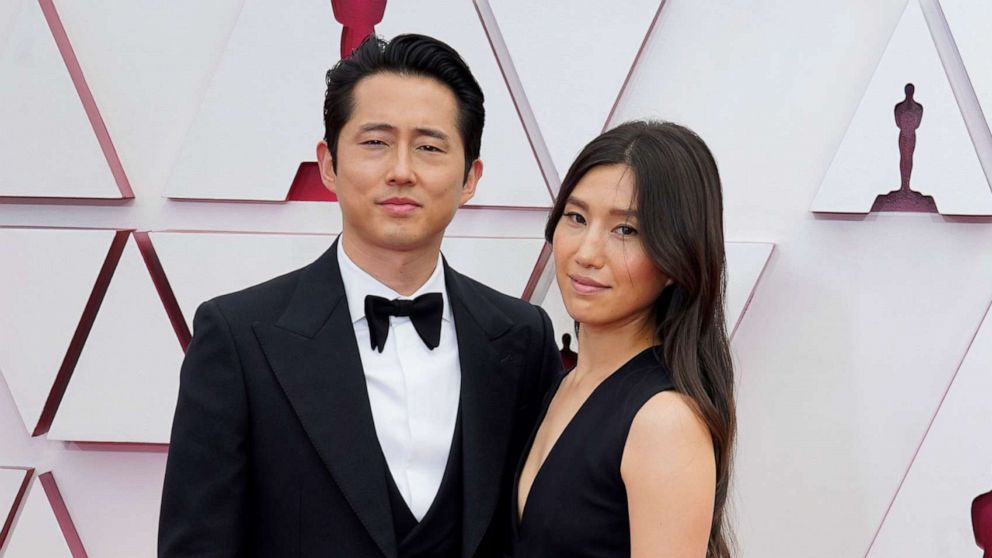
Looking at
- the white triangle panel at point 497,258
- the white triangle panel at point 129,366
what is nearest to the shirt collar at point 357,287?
the white triangle panel at point 497,258

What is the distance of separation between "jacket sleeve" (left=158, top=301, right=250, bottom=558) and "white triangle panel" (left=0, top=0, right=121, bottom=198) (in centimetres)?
91

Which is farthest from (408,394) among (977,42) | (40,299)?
(977,42)

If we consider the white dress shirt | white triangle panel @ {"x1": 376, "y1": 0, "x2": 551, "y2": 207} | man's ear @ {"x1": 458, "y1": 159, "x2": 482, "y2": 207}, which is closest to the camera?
the white dress shirt

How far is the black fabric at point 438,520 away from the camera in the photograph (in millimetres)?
1346

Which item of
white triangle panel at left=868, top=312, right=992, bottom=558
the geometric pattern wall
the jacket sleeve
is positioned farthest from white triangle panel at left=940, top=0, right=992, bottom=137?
the jacket sleeve

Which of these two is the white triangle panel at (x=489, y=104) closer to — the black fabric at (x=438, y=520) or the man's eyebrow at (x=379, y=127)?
the man's eyebrow at (x=379, y=127)

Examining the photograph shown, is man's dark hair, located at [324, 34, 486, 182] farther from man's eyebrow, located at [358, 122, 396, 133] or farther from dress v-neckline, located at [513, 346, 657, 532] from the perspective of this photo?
dress v-neckline, located at [513, 346, 657, 532]

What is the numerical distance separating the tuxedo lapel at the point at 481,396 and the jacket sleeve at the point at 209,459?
0.32 metres

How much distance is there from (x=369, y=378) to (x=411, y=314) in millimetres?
114

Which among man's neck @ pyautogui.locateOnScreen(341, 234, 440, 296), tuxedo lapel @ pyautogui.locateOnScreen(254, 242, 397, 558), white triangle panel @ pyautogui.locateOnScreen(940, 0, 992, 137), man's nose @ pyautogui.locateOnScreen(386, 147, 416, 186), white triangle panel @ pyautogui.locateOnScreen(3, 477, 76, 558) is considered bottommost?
tuxedo lapel @ pyautogui.locateOnScreen(254, 242, 397, 558)

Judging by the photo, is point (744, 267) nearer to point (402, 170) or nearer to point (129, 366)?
point (402, 170)

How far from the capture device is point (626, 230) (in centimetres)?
135

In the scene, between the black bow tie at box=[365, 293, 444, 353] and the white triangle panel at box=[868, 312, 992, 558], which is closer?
the black bow tie at box=[365, 293, 444, 353]

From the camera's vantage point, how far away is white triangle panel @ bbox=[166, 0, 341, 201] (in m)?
2.01
